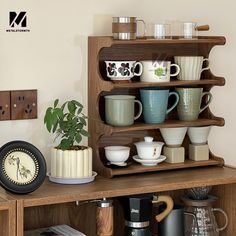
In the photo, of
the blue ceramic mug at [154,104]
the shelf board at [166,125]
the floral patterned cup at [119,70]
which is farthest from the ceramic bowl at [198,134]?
the floral patterned cup at [119,70]

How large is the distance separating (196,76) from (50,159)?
0.64 meters

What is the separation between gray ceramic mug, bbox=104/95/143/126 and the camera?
2.63 meters

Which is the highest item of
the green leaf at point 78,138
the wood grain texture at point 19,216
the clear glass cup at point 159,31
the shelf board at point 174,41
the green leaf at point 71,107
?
the clear glass cup at point 159,31

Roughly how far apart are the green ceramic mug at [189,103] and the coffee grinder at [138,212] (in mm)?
336

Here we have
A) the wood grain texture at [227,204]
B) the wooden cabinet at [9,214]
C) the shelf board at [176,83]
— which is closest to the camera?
the wooden cabinet at [9,214]

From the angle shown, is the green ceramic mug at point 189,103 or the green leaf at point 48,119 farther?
the green ceramic mug at point 189,103

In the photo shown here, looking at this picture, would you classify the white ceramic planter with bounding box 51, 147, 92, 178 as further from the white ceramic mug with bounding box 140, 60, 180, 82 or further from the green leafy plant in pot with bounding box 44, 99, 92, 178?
the white ceramic mug with bounding box 140, 60, 180, 82

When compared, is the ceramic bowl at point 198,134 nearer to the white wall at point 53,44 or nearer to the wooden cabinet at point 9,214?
the white wall at point 53,44

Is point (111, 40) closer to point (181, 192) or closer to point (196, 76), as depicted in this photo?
point (196, 76)

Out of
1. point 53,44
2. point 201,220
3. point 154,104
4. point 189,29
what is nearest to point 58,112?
point 53,44

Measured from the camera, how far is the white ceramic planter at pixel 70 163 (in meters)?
2.50

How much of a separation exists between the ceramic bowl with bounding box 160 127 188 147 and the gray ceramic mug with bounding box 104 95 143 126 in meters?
0.18

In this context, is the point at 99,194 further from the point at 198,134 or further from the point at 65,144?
the point at 198,134

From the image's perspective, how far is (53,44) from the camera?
263cm
